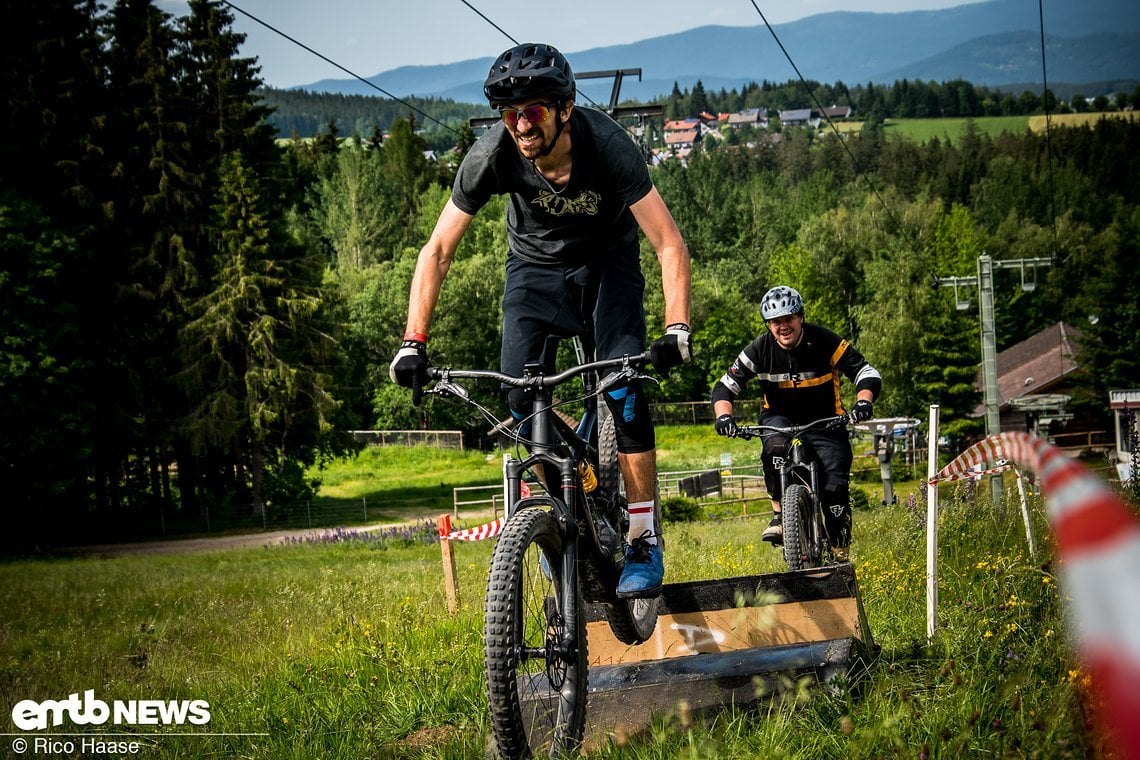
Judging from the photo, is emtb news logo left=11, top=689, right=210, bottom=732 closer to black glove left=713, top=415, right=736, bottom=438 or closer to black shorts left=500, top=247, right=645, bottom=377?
black shorts left=500, top=247, right=645, bottom=377

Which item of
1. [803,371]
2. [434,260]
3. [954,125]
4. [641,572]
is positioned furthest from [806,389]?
[954,125]

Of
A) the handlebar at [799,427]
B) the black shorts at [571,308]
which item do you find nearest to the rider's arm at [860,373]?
the handlebar at [799,427]

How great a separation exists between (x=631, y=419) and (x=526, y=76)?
1607 mm

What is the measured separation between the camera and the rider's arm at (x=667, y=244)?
502 centimetres

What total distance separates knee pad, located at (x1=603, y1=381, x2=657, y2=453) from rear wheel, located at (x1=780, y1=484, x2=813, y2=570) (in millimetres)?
3233

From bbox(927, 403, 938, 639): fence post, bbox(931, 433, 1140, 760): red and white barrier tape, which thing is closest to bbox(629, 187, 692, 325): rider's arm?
bbox(927, 403, 938, 639): fence post

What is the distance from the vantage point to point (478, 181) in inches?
200

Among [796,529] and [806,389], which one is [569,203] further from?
[806,389]

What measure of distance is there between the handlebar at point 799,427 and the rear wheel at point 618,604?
9.87 ft

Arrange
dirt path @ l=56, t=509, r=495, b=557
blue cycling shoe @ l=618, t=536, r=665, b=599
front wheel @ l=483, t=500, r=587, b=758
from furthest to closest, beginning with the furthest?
dirt path @ l=56, t=509, r=495, b=557 < blue cycling shoe @ l=618, t=536, r=665, b=599 < front wheel @ l=483, t=500, r=587, b=758

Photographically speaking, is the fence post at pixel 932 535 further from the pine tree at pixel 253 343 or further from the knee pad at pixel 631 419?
the pine tree at pixel 253 343

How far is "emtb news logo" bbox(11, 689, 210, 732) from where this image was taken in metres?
5.95

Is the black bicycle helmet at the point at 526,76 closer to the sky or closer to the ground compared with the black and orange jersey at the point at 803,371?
closer to the sky

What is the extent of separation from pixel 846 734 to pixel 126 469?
40858 millimetres
